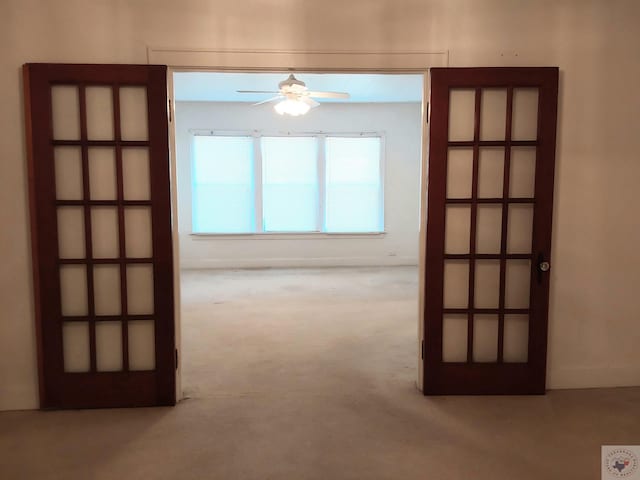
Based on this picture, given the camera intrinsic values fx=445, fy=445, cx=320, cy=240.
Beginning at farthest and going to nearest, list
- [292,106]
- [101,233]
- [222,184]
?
[222,184] → [292,106] → [101,233]

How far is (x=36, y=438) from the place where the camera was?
2520mm

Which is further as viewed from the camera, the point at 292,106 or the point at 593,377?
the point at 292,106

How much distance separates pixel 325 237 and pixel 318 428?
18.2ft

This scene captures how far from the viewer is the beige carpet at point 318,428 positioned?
88.8 inches

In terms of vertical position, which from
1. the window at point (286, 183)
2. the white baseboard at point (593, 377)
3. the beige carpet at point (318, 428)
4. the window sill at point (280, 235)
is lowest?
the beige carpet at point (318, 428)

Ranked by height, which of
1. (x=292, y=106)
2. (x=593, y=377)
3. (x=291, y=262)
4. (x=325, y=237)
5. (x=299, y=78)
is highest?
(x=299, y=78)

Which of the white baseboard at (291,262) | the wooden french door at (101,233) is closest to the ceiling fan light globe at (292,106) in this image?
the wooden french door at (101,233)

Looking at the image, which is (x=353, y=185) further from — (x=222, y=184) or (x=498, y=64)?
(x=498, y=64)

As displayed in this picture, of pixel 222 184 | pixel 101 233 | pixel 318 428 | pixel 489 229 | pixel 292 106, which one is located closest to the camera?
pixel 318 428

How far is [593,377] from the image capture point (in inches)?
122

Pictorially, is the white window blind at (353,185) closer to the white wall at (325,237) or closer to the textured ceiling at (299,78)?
the white wall at (325,237)

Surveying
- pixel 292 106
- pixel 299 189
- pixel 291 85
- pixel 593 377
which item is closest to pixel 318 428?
pixel 593 377

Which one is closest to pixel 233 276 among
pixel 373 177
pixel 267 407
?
pixel 373 177

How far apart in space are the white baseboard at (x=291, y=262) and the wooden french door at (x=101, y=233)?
5.11 m
